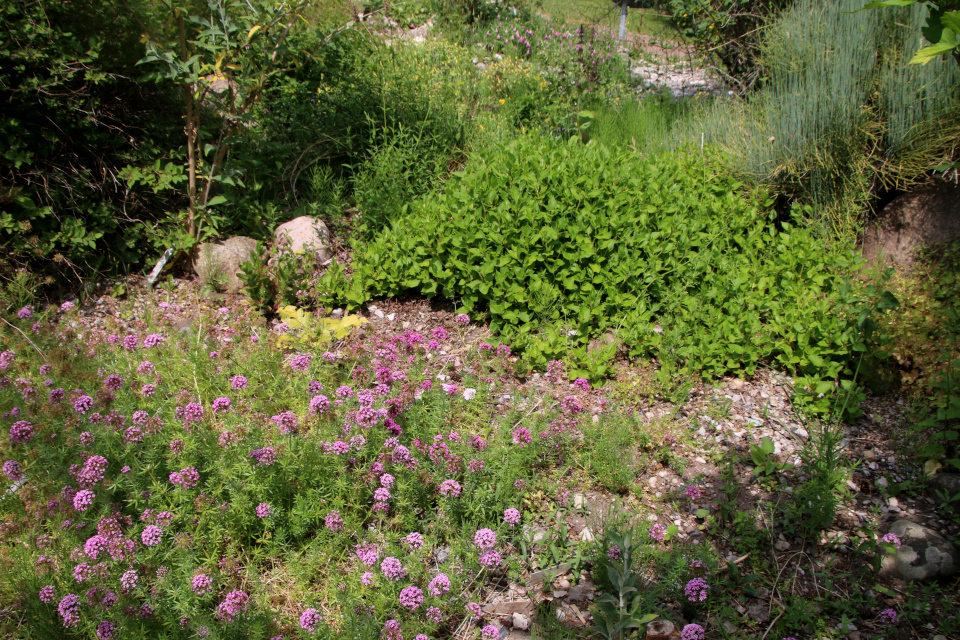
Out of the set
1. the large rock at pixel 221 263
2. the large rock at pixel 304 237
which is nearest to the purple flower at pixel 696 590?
the large rock at pixel 304 237

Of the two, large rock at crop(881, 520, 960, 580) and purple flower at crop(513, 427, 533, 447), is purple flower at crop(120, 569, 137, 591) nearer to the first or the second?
purple flower at crop(513, 427, 533, 447)

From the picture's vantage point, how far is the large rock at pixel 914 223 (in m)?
4.26

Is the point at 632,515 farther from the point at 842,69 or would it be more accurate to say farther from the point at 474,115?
the point at 474,115

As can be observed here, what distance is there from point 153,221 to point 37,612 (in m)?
3.44

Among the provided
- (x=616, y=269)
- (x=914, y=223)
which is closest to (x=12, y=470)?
(x=616, y=269)

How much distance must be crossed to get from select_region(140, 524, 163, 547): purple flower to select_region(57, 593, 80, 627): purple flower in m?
0.26

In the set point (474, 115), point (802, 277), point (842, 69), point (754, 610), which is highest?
point (842, 69)

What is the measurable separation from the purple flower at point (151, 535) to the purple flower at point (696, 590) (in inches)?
78.5

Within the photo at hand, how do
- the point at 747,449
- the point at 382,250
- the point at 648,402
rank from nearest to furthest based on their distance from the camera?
the point at 747,449 → the point at 648,402 → the point at 382,250

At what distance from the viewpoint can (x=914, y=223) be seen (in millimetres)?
4418

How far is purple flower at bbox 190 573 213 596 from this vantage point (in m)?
2.12

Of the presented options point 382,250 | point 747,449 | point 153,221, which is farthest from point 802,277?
point 153,221

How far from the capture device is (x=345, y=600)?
2.27 metres

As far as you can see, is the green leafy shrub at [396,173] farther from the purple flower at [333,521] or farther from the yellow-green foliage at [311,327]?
the purple flower at [333,521]
